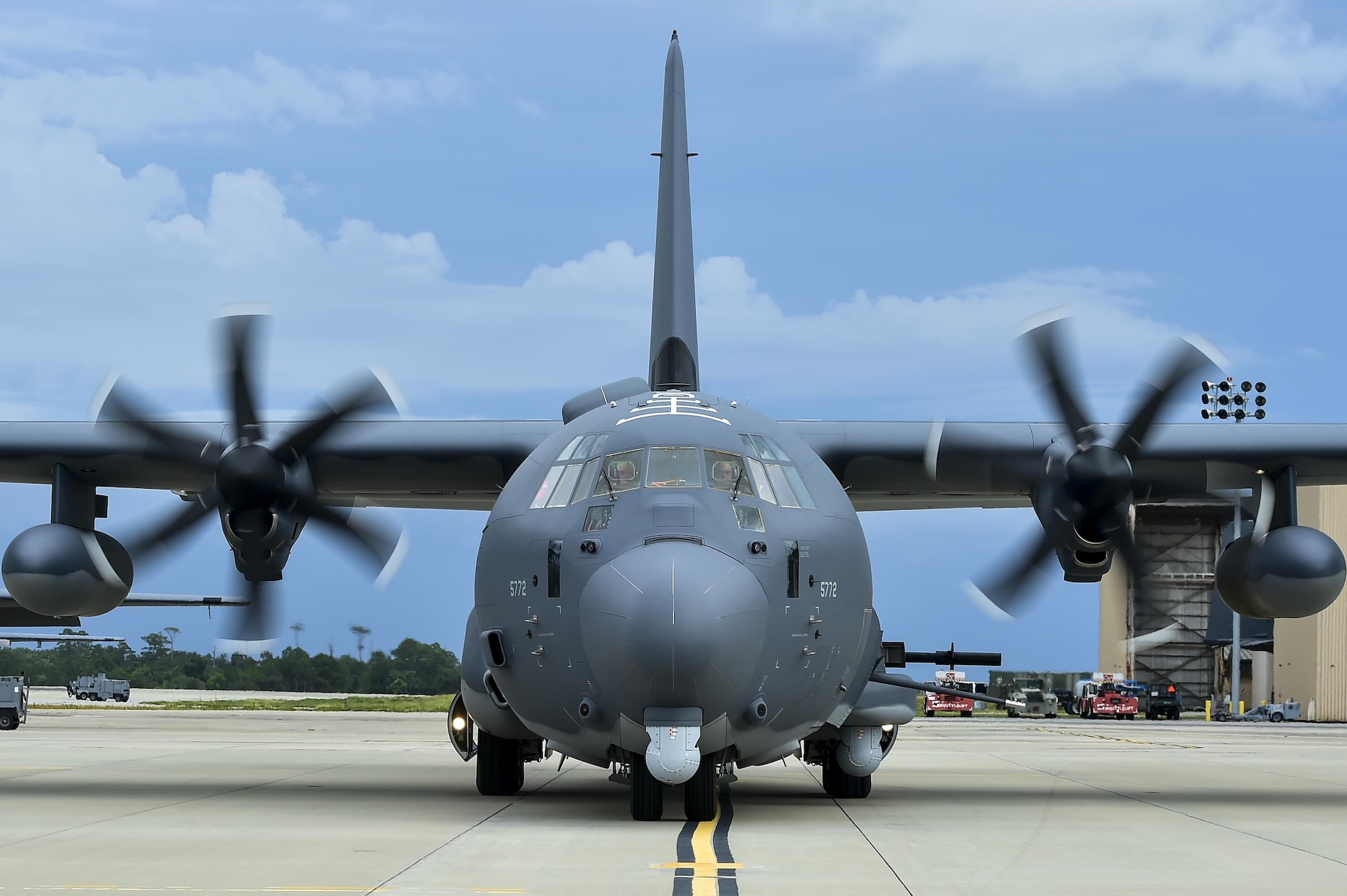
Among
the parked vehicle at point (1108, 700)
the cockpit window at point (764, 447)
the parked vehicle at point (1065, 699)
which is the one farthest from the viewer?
the parked vehicle at point (1065, 699)

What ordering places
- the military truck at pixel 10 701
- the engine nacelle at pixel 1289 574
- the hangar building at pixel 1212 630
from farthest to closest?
1. the hangar building at pixel 1212 630
2. the military truck at pixel 10 701
3. the engine nacelle at pixel 1289 574

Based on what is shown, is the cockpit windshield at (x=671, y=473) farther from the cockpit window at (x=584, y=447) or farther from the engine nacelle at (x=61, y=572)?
the engine nacelle at (x=61, y=572)

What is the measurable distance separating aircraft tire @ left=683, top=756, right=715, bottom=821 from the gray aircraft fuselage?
348mm

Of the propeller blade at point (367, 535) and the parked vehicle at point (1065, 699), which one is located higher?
the propeller blade at point (367, 535)

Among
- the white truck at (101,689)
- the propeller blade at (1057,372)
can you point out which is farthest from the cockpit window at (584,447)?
the white truck at (101,689)

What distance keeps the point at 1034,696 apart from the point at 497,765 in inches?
1919

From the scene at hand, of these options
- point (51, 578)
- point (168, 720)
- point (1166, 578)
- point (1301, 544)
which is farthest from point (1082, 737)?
point (1166, 578)

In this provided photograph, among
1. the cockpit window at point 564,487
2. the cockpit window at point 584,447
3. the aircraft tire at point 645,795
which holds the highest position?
the cockpit window at point 584,447

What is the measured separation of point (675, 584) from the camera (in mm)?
11438

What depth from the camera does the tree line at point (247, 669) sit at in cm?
7475

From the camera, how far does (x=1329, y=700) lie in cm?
6481

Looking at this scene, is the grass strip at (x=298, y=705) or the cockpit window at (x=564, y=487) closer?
the cockpit window at (x=564, y=487)

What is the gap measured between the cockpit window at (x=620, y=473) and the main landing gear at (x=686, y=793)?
230cm

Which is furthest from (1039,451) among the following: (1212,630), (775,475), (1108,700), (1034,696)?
(1212,630)
